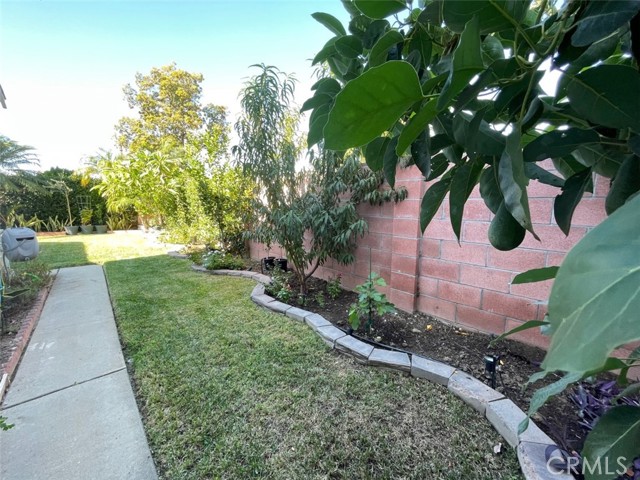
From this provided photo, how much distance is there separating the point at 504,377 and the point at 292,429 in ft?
4.17

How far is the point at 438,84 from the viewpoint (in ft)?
1.18

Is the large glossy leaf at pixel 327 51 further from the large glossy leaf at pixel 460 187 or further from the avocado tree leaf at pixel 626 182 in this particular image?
→ the avocado tree leaf at pixel 626 182

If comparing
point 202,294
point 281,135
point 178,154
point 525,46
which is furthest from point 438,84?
point 178,154

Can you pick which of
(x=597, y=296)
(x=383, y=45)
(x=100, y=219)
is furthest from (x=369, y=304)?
(x=100, y=219)

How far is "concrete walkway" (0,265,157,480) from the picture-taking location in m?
1.26

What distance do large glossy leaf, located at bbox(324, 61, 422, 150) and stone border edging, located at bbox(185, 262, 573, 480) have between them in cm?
88

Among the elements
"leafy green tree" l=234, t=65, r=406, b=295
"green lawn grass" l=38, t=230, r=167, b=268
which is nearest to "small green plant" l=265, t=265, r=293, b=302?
"leafy green tree" l=234, t=65, r=406, b=295

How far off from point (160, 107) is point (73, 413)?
15.5 m

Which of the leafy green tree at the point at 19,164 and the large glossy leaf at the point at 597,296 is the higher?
the leafy green tree at the point at 19,164

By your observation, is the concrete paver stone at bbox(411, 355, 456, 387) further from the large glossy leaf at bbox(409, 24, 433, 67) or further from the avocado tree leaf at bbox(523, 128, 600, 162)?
the large glossy leaf at bbox(409, 24, 433, 67)

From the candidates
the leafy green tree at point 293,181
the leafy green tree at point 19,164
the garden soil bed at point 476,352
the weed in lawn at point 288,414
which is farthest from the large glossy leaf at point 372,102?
the leafy green tree at point 19,164

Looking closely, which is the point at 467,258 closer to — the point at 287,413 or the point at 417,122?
the point at 287,413

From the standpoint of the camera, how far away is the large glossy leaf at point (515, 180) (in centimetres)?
32

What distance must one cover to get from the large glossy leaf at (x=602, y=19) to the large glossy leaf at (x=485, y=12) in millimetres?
66
